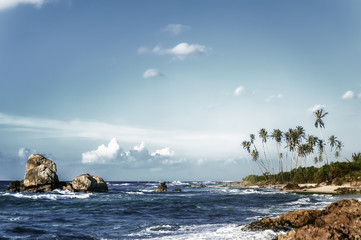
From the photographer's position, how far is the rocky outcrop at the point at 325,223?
8.34 m

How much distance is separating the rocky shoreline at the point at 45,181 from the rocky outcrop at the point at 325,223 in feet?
168

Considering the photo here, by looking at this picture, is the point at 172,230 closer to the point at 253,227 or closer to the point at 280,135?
the point at 253,227

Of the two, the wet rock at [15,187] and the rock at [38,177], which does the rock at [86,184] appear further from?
the wet rock at [15,187]

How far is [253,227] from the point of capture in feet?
47.0

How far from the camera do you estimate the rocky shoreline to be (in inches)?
2216

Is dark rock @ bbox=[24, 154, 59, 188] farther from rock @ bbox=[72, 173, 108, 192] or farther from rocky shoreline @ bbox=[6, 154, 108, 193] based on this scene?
rock @ bbox=[72, 173, 108, 192]

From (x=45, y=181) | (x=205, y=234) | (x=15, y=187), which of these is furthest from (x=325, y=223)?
(x=15, y=187)

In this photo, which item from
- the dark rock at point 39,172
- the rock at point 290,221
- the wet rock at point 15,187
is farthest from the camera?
the wet rock at point 15,187

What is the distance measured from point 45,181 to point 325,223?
182ft

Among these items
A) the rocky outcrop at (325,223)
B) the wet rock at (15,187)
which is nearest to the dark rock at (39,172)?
the wet rock at (15,187)

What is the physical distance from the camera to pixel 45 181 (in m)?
56.6

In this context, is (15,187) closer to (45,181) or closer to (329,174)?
(45,181)

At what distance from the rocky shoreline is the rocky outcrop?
51132 millimetres

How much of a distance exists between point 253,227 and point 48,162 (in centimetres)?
5428
